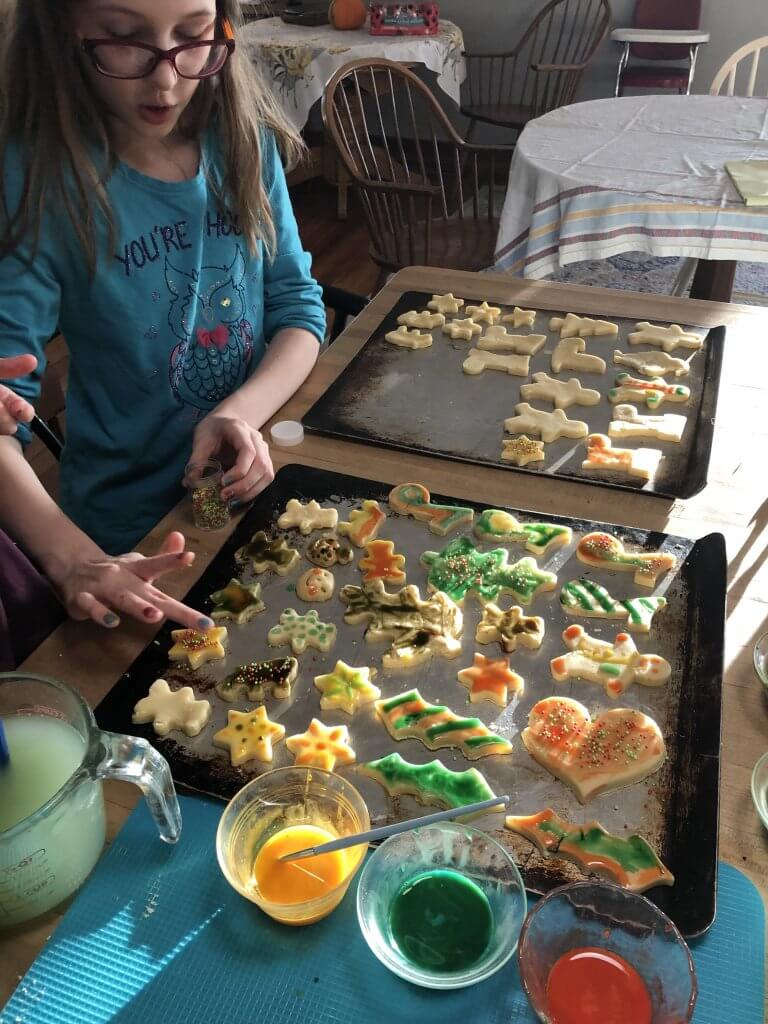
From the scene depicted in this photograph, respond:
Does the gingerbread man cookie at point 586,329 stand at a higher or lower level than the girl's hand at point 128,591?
higher

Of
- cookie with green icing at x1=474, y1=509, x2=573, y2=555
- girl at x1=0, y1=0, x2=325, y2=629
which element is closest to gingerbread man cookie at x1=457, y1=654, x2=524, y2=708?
cookie with green icing at x1=474, y1=509, x2=573, y2=555

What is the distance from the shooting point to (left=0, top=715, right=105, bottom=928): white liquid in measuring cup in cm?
65

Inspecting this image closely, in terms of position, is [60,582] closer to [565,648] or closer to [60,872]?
[60,872]

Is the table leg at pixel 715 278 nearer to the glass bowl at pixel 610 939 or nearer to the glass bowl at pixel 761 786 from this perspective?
the glass bowl at pixel 761 786

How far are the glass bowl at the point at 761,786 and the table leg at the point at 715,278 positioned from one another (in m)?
2.09

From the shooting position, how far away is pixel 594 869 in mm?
719

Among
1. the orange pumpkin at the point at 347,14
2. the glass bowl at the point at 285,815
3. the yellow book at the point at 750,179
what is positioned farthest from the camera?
the orange pumpkin at the point at 347,14

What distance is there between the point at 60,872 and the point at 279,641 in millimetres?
344

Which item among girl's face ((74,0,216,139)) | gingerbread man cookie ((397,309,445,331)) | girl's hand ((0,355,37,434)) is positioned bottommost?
gingerbread man cookie ((397,309,445,331))

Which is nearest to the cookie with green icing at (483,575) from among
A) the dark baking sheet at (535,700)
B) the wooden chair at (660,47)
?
the dark baking sheet at (535,700)

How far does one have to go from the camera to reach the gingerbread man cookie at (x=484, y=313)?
5.18ft

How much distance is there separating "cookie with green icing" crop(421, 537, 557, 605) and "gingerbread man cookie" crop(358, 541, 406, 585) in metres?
0.04

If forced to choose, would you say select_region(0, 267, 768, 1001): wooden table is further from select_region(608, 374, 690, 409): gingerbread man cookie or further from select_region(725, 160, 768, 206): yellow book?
select_region(725, 160, 768, 206): yellow book

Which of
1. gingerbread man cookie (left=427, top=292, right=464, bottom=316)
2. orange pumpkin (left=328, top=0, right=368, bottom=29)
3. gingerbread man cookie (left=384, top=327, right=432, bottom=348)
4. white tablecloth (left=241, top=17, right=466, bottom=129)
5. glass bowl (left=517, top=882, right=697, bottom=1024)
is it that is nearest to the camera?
glass bowl (left=517, top=882, right=697, bottom=1024)
